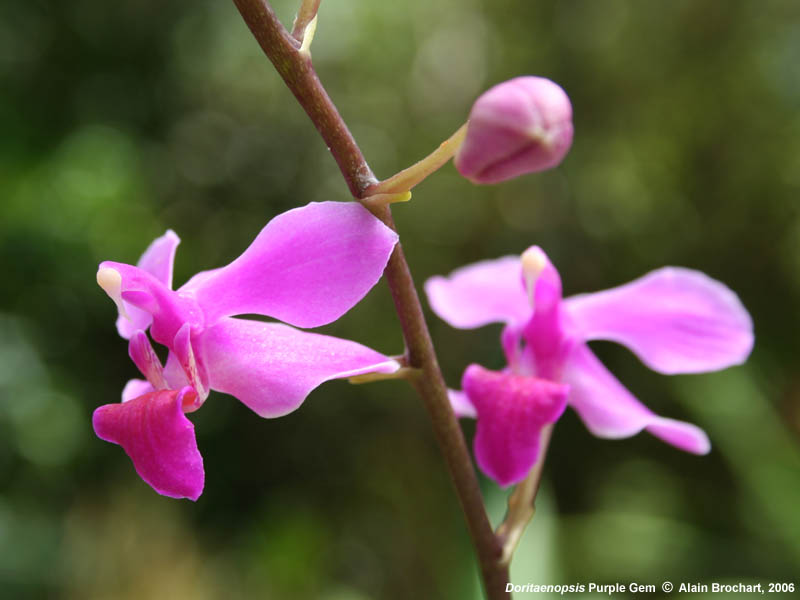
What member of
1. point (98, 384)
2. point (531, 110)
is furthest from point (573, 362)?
point (98, 384)

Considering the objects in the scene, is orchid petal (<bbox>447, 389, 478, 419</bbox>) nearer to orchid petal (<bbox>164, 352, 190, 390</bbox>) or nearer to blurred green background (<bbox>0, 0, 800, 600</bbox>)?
orchid petal (<bbox>164, 352, 190, 390</bbox>)

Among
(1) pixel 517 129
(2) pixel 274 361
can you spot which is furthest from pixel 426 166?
(2) pixel 274 361

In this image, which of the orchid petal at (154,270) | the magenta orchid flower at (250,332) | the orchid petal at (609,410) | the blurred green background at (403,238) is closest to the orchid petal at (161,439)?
the magenta orchid flower at (250,332)

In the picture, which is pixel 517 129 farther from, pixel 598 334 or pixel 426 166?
pixel 598 334

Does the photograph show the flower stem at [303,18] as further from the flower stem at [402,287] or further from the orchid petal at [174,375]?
the orchid petal at [174,375]

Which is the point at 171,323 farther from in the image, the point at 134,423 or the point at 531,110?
the point at 531,110

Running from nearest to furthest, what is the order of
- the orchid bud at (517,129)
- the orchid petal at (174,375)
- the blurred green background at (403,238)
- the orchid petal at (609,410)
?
1. the orchid bud at (517,129)
2. the orchid petal at (174,375)
3. the orchid petal at (609,410)
4. the blurred green background at (403,238)
